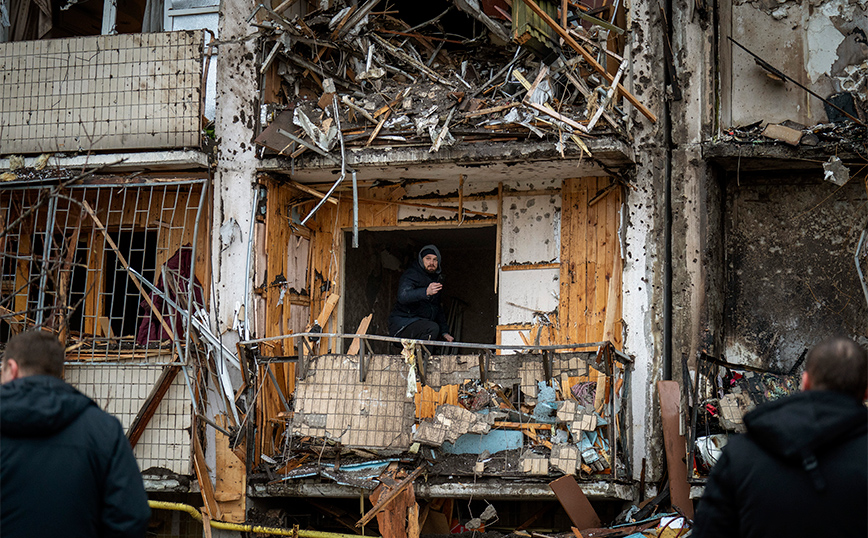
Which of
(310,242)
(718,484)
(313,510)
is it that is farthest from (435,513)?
(718,484)

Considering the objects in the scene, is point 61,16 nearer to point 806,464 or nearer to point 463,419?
point 463,419

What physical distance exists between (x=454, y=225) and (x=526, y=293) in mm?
1266

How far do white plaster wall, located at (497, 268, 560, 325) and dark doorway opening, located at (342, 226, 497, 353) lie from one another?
0.81 meters

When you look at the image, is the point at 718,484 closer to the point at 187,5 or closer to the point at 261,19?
the point at 261,19

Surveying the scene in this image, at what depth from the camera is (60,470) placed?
3406mm

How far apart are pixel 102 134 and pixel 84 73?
0.76 m

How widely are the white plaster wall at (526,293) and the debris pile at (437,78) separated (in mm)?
1749

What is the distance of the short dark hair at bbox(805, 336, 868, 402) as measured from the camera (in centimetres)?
309

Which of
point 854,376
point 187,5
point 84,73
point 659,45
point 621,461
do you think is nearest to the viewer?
point 854,376

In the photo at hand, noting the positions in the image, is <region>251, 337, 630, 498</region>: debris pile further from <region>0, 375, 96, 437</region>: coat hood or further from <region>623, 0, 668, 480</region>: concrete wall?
<region>0, 375, 96, 437</region>: coat hood

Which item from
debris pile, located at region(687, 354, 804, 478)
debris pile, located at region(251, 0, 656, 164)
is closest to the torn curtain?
debris pile, located at region(251, 0, 656, 164)

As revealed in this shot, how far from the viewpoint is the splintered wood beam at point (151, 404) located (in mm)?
8719

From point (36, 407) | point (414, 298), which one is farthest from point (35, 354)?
point (414, 298)

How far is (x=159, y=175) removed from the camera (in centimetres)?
946
